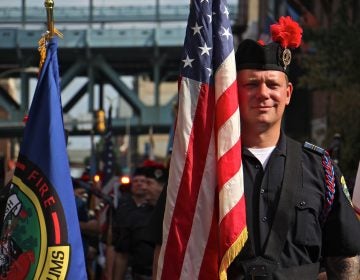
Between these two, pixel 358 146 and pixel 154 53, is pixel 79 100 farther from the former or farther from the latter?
pixel 358 146

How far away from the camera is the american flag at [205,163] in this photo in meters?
4.90

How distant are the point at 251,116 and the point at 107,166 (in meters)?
15.8

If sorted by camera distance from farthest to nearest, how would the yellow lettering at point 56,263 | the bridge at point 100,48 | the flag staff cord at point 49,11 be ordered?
the bridge at point 100,48
the flag staff cord at point 49,11
the yellow lettering at point 56,263

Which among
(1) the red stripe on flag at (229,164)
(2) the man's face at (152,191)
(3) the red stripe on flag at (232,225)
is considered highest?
(1) the red stripe on flag at (229,164)

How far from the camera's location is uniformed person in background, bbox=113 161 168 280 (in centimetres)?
1165

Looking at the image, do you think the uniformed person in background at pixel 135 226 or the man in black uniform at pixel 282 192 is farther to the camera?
Answer: the uniformed person in background at pixel 135 226

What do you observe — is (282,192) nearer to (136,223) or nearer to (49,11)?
A: (49,11)

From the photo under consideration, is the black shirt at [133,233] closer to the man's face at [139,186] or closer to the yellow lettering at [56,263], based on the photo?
the man's face at [139,186]

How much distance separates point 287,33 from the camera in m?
5.18

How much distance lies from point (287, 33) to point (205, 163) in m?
0.71

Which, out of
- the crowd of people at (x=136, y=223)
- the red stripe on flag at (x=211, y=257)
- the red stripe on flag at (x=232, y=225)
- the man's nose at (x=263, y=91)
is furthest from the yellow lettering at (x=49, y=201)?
the crowd of people at (x=136, y=223)

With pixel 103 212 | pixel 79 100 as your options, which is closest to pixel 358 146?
pixel 103 212

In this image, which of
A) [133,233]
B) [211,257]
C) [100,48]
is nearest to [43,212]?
[211,257]

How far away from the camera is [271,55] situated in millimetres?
5094
